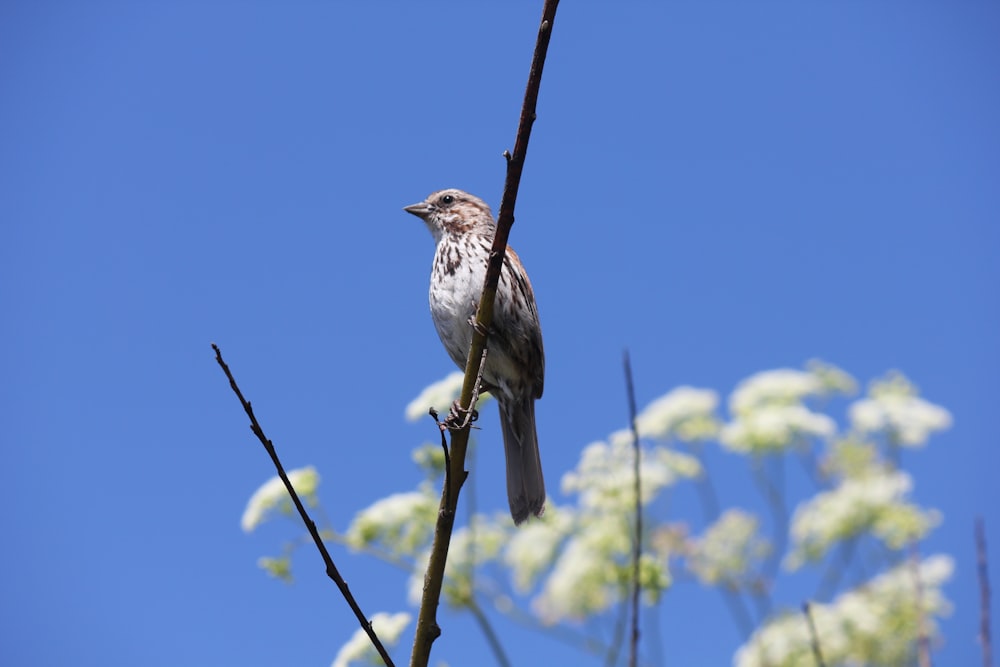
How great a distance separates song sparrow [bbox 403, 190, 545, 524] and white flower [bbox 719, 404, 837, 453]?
301 cm

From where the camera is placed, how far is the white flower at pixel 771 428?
24.5 ft

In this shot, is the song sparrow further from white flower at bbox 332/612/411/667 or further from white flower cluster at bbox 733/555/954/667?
white flower cluster at bbox 733/555/954/667

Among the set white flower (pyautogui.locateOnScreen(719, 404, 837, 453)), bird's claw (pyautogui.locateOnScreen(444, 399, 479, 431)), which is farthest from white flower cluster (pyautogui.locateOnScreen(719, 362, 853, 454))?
bird's claw (pyautogui.locateOnScreen(444, 399, 479, 431))

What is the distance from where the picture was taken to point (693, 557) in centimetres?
692

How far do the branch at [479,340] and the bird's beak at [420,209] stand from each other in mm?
2724

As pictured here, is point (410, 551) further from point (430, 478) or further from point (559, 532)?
point (559, 532)

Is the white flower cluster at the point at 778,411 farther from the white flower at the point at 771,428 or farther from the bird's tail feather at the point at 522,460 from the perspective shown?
the bird's tail feather at the point at 522,460

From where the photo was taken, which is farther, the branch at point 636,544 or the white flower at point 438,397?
the white flower at point 438,397

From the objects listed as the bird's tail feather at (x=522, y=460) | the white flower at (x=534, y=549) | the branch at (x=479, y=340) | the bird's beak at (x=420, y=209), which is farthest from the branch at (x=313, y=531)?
the white flower at (x=534, y=549)

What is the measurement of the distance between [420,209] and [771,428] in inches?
136

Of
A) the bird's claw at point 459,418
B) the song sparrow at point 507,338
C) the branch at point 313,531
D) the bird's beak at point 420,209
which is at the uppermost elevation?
the bird's beak at point 420,209

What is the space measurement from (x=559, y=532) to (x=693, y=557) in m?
0.92

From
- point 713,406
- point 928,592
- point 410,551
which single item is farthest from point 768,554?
point 410,551

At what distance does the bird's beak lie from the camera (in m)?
5.40
